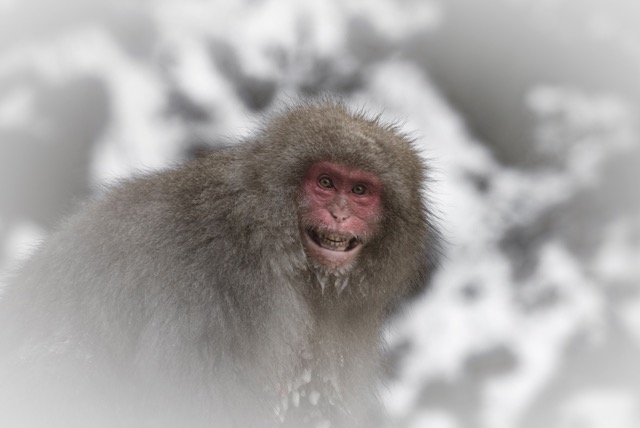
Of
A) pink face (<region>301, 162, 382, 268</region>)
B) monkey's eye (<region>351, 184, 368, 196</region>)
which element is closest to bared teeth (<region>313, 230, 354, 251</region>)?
pink face (<region>301, 162, 382, 268</region>)

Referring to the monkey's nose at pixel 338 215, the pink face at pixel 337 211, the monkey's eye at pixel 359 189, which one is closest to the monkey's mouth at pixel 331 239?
the pink face at pixel 337 211

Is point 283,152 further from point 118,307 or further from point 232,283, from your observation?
point 118,307

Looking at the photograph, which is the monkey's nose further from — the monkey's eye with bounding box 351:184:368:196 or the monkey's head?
the monkey's eye with bounding box 351:184:368:196

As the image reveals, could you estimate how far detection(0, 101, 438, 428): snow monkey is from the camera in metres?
5.80

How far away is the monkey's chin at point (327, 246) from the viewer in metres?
6.29

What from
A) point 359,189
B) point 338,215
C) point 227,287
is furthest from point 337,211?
point 227,287

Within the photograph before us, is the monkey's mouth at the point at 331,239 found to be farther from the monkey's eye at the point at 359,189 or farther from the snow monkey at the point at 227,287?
the monkey's eye at the point at 359,189

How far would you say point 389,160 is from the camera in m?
6.63

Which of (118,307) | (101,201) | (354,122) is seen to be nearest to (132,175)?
(101,201)

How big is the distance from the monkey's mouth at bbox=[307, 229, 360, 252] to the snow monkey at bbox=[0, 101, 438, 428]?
0.01m

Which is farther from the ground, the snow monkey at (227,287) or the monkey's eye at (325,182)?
the monkey's eye at (325,182)

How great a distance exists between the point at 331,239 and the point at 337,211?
0.22 m

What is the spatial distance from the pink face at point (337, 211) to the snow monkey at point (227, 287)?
1 centimetres

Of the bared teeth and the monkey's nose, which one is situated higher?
the monkey's nose
